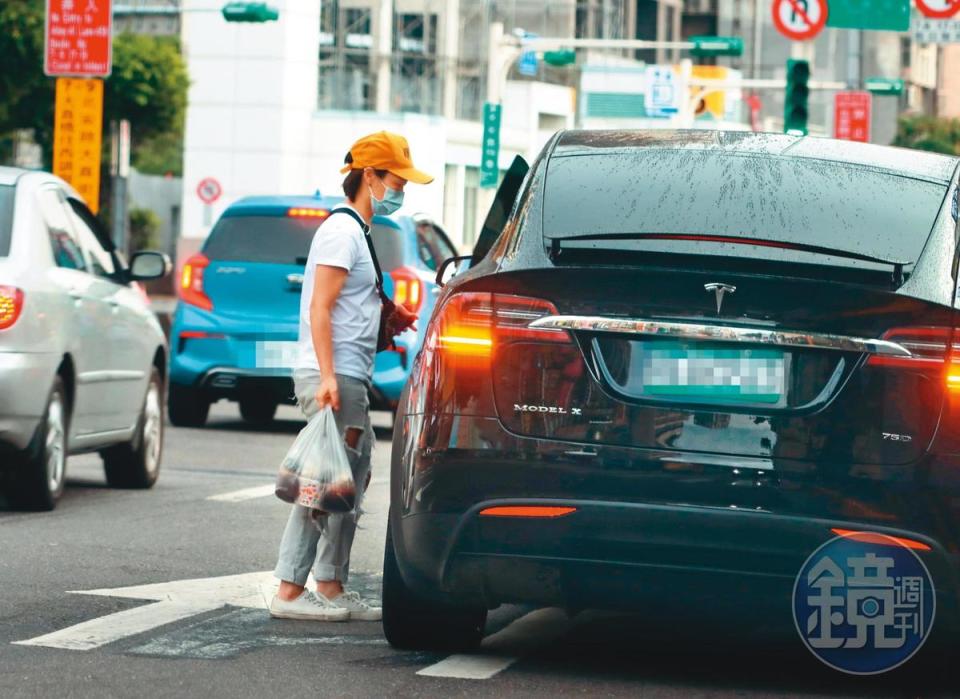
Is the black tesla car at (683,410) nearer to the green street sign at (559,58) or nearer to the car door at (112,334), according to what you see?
the car door at (112,334)

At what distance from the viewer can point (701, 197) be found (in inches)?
244

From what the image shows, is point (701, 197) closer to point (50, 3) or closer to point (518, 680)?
point (518, 680)

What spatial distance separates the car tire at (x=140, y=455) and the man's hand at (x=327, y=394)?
491cm

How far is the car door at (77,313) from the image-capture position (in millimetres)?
10328

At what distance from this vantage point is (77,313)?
10.5m

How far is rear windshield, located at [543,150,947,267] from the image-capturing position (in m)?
5.99

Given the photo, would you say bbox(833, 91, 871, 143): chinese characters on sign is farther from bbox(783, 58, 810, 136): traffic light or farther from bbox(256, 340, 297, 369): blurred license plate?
bbox(256, 340, 297, 369): blurred license plate

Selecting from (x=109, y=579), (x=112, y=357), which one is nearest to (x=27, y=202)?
(x=112, y=357)

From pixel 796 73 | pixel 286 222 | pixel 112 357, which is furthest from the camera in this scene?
pixel 796 73

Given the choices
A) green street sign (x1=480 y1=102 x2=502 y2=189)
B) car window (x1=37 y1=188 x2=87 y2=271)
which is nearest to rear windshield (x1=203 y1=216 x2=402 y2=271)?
car window (x1=37 y1=188 x2=87 y2=271)

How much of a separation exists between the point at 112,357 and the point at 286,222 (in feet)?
15.2

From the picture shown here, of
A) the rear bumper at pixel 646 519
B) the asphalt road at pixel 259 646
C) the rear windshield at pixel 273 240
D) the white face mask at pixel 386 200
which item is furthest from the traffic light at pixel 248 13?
the rear bumper at pixel 646 519

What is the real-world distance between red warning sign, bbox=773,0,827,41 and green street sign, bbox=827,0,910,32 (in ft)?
0.43
